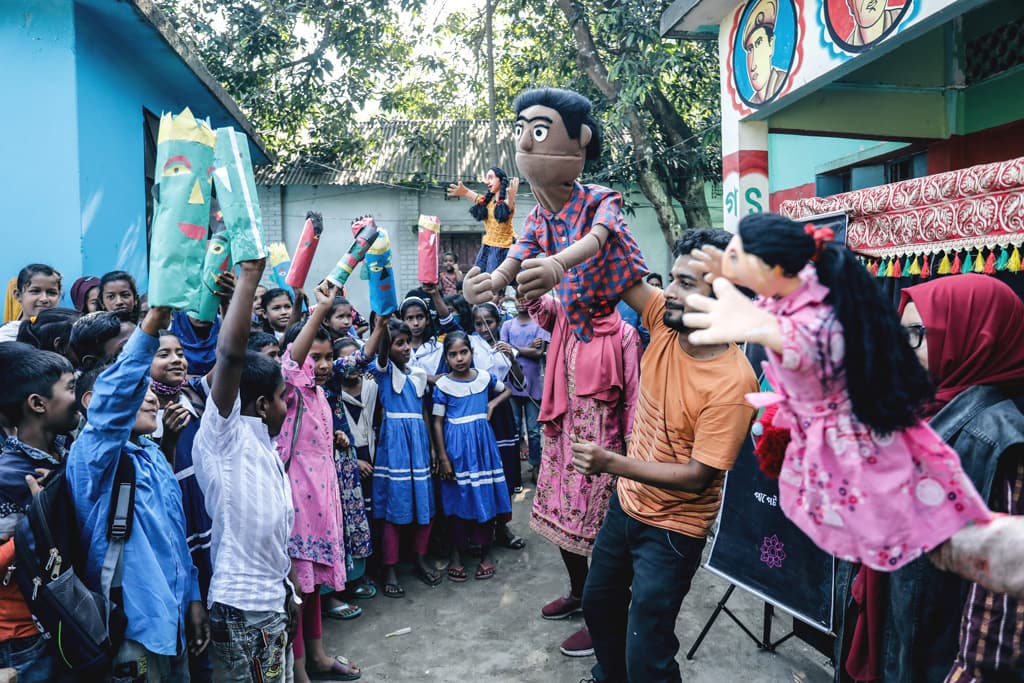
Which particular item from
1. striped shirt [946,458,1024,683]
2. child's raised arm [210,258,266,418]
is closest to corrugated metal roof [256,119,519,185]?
child's raised arm [210,258,266,418]

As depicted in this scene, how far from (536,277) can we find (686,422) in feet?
2.67

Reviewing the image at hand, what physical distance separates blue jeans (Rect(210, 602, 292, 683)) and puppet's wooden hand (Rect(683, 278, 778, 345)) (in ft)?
6.79

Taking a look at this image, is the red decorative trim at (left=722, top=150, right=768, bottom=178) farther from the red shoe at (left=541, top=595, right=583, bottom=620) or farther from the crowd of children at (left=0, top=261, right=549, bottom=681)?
the red shoe at (left=541, top=595, right=583, bottom=620)

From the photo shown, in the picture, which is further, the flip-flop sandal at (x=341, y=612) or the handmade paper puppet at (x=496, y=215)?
the flip-flop sandal at (x=341, y=612)

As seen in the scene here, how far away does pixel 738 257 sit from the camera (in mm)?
1156

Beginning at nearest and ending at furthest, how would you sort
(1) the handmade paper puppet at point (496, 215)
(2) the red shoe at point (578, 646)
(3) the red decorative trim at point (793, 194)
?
(1) the handmade paper puppet at point (496, 215)
(2) the red shoe at point (578, 646)
(3) the red decorative trim at point (793, 194)

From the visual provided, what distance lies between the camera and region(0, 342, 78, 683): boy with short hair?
200cm

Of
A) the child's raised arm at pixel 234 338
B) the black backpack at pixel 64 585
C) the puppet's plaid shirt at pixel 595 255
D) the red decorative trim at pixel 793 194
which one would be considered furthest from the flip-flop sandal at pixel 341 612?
the red decorative trim at pixel 793 194

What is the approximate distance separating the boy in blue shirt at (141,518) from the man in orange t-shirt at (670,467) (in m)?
1.42

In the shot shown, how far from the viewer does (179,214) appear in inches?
70.2

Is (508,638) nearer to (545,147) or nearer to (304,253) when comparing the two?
(304,253)

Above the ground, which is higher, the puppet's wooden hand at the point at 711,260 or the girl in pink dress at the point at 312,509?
the puppet's wooden hand at the point at 711,260

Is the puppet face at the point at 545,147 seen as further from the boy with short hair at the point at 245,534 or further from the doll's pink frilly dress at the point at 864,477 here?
the doll's pink frilly dress at the point at 864,477

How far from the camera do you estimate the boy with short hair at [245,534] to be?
7.97 ft
